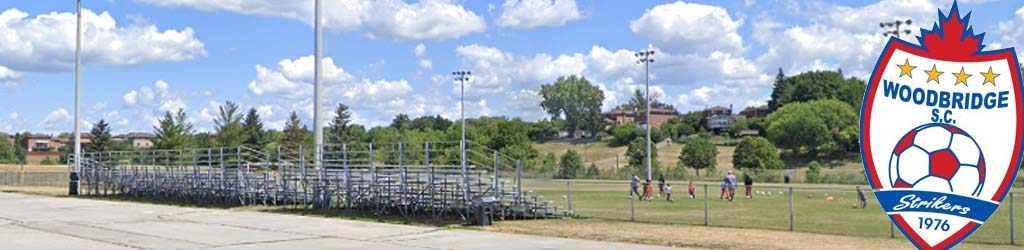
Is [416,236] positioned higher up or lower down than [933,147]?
lower down

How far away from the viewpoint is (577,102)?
191875 mm

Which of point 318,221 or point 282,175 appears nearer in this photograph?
point 318,221

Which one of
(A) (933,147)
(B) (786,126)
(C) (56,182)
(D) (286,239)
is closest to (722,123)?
(B) (786,126)

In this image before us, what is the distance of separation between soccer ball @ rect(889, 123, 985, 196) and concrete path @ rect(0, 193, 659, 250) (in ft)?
36.9

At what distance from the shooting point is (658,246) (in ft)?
58.3

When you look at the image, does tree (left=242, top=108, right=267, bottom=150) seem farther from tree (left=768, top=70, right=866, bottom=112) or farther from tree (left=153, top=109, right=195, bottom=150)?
tree (left=768, top=70, right=866, bottom=112)

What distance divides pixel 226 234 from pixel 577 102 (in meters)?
171

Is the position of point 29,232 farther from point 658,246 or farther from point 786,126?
point 786,126

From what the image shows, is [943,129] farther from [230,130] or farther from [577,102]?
[577,102]

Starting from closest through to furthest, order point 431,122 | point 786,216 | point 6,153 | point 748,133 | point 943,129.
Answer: point 943,129 < point 786,216 < point 6,153 < point 748,133 < point 431,122

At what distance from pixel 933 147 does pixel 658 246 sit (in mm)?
11652

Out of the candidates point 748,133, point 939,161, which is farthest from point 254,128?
point 939,161

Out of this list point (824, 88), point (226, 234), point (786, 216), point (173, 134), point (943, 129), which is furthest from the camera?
point (824, 88)

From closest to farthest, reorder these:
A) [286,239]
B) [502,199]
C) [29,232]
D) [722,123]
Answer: [286,239], [29,232], [502,199], [722,123]
